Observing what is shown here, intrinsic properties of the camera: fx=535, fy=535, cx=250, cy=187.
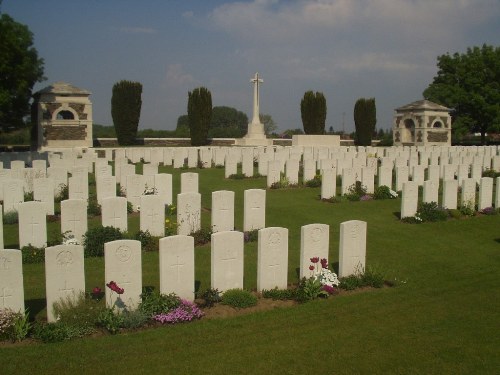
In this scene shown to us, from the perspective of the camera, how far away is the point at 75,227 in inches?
372

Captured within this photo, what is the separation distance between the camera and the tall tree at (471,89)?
127 feet

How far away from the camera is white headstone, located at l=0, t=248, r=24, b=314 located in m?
5.79

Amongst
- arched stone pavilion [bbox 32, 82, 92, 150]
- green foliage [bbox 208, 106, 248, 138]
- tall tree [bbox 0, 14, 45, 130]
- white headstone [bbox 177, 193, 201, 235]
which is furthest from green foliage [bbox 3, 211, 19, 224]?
green foliage [bbox 208, 106, 248, 138]

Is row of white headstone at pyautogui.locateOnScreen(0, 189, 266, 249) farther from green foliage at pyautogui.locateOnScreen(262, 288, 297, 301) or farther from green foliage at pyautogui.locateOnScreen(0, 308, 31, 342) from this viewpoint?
green foliage at pyautogui.locateOnScreen(0, 308, 31, 342)

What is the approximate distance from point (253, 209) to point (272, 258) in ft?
11.5

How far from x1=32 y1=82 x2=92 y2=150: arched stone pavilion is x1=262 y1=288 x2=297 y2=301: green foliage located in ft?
91.9

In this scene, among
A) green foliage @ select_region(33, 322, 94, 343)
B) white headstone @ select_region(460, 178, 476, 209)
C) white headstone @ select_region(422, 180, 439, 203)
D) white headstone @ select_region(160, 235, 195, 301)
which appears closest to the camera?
green foliage @ select_region(33, 322, 94, 343)

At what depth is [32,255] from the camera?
873 centimetres

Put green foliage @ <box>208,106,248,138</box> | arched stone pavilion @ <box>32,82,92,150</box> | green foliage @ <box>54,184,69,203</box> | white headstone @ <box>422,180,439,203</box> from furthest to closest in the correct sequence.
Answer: green foliage @ <box>208,106,248,138</box> < arched stone pavilion @ <box>32,82,92,150</box> < green foliage @ <box>54,184,69,203</box> < white headstone @ <box>422,180,439,203</box>

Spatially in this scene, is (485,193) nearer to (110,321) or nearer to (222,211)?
(222,211)

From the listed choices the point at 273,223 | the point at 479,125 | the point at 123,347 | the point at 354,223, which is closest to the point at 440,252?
the point at 354,223

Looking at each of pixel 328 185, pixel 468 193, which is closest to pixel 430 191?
pixel 468 193

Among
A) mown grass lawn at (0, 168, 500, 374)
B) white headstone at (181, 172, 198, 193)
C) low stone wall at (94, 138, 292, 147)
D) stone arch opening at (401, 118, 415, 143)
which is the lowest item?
mown grass lawn at (0, 168, 500, 374)

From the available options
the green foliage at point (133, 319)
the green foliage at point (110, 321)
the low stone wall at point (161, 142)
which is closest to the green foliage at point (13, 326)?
the green foliage at point (110, 321)
